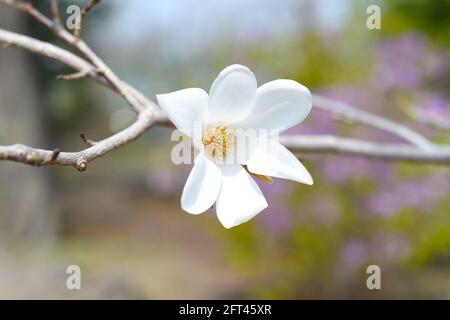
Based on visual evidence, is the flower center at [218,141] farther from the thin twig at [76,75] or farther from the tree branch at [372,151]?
the tree branch at [372,151]

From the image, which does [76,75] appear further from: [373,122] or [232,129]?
[373,122]

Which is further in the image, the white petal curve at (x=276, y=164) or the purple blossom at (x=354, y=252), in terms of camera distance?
the purple blossom at (x=354, y=252)

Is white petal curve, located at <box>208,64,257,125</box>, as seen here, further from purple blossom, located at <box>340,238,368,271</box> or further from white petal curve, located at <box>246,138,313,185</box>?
purple blossom, located at <box>340,238,368,271</box>

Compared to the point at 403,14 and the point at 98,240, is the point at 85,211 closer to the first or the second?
the point at 98,240

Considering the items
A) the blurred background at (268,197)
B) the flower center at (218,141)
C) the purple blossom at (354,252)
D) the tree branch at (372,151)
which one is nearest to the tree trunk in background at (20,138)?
the blurred background at (268,197)

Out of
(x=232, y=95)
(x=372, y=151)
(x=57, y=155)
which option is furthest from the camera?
(x=372, y=151)

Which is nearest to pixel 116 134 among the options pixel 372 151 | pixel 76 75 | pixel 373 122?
pixel 76 75
